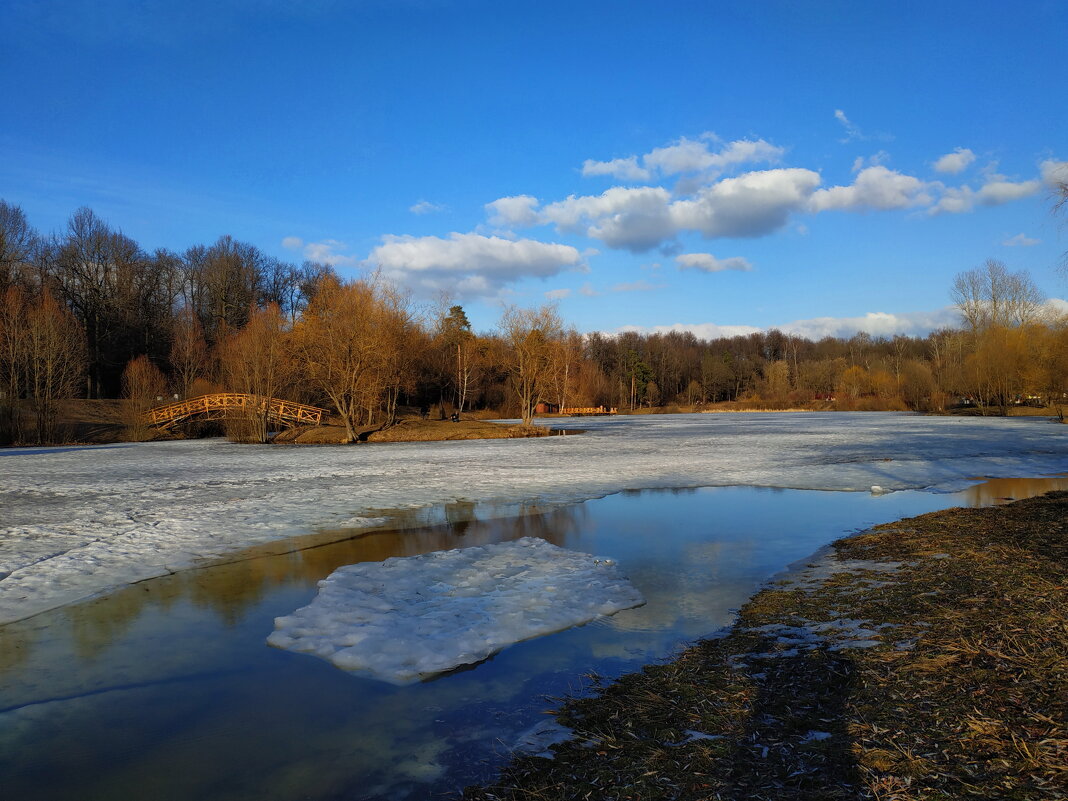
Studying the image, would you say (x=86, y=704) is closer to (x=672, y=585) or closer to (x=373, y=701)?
(x=373, y=701)

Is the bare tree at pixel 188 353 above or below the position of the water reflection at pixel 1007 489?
above

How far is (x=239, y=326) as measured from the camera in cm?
6800

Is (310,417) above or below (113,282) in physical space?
below

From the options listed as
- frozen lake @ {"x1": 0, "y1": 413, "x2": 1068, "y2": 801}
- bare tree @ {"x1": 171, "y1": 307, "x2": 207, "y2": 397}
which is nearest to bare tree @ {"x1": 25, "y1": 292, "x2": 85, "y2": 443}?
bare tree @ {"x1": 171, "y1": 307, "x2": 207, "y2": 397}

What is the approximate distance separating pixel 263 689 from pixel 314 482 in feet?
39.0

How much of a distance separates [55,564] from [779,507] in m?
11.1

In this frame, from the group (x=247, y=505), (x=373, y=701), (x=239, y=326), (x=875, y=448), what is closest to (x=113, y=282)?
(x=239, y=326)

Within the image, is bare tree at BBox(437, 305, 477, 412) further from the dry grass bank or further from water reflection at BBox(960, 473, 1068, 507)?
water reflection at BBox(960, 473, 1068, 507)

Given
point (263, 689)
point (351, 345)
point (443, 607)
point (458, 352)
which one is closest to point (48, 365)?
point (351, 345)

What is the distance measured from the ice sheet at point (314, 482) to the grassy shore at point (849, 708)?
20.0 feet

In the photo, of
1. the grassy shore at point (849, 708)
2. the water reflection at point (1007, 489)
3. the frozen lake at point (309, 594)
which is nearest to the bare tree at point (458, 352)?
the frozen lake at point (309, 594)

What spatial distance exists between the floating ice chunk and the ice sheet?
2864 mm

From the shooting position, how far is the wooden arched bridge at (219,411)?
39.8 metres

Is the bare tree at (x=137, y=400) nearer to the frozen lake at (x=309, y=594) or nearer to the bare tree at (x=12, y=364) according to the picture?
the bare tree at (x=12, y=364)
